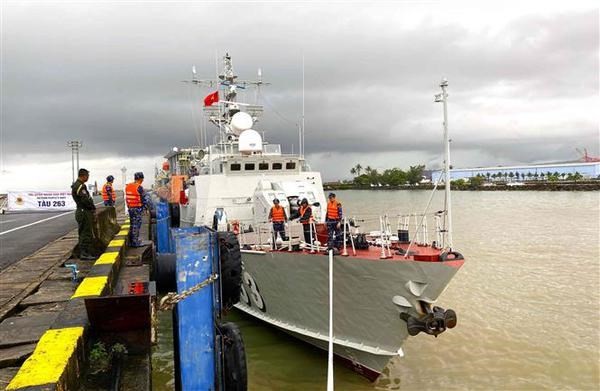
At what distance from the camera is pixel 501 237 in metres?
26.3

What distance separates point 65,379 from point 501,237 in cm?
2707

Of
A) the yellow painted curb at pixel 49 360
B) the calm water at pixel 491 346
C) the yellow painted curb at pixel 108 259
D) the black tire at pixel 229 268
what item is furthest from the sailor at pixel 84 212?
the yellow painted curb at pixel 49 360

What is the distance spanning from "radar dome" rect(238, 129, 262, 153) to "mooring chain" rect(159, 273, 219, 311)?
9318 millimetres

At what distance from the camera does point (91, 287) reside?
534 cm

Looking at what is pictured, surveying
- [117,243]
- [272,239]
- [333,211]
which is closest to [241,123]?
[272,239]

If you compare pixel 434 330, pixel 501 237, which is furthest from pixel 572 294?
pixel 501 237

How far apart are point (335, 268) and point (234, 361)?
3.63 meters

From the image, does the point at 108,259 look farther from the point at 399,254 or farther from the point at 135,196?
the point at 399,254

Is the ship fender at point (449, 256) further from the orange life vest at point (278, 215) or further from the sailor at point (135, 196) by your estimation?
the sailor at point (135, 196)

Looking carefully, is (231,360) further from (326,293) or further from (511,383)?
(511,383)

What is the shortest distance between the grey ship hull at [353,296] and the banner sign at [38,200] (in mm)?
26273

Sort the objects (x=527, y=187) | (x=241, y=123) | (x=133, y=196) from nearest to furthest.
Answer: (x=133, y=196), (x=241, y=123), (x=527, y=187)

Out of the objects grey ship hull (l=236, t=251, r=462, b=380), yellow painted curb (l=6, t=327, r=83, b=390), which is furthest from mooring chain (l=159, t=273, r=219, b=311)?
grey ship hull (l=236, t=251, r=462, b=380)

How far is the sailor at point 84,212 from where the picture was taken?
7336 millimetres
